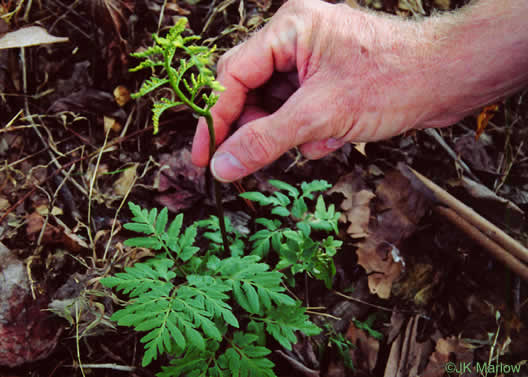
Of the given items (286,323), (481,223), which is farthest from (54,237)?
(481,223)

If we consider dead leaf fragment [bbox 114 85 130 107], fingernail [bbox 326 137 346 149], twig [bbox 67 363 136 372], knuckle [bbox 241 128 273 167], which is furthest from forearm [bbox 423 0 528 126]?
twig [bbox 67 363 136 372]

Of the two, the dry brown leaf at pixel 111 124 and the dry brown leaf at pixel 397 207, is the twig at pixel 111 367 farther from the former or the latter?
the dry brown leaf at pixel 397 207

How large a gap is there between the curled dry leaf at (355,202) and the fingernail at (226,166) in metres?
0.98

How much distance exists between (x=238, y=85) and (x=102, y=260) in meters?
1.43

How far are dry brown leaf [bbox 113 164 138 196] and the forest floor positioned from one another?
0.04 ft

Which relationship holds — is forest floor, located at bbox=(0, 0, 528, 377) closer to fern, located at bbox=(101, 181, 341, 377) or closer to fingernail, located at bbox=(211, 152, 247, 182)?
fern, located at bbox=(101, 181, 341, 377)

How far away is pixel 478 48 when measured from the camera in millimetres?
2193

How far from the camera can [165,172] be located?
287cm

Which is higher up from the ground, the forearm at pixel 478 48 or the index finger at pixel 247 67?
the forearm at pixel 478 48

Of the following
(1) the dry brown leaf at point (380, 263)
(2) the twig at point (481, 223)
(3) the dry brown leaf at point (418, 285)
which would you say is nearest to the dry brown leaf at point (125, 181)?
(1) the dry brown leaf at point (380, 263)

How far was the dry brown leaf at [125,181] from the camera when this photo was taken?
2783 millimetres

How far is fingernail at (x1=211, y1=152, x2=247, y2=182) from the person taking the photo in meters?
2.16

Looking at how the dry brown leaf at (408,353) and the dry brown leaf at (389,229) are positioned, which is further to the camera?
the dry brown leaf at (389,229)

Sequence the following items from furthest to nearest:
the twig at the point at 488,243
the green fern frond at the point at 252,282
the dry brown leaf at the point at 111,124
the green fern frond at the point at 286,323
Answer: the dry brown leaf at the point at 111,124
the twig at the point at 488,243
the green fern frond at the point at 286,323
the green fern frond at the point at 252,282
